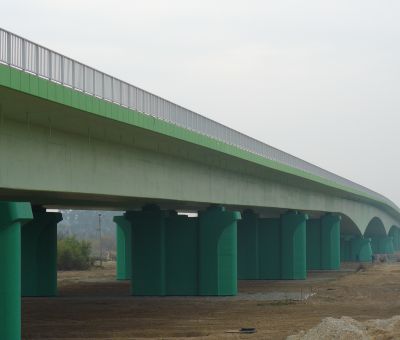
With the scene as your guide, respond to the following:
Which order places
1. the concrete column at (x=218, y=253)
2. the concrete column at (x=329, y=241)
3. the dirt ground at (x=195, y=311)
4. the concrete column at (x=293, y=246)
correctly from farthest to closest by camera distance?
the concrete column at (x=329, y=241) → the concrete column at (x=293, y=246) → the concrete column at (x=218, y=253) → the dirt ground at (x=195, y=311)

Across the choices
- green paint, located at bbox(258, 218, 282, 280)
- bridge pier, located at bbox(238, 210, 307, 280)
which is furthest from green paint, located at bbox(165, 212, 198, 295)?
green paint, located at bbox(258, 218, 282, 280)

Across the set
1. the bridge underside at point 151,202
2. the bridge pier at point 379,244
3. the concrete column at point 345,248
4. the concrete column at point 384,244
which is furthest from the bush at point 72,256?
the concrete column at point 384,244

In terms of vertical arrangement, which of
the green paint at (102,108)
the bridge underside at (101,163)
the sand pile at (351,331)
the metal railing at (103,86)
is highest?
the metal railing at (103,86)

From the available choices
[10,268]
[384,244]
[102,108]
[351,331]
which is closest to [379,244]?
[384,244]

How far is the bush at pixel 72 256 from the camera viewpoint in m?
95.0

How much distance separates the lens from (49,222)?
50250 mm

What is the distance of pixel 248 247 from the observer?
6981 cm

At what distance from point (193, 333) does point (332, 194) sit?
53.6 meters

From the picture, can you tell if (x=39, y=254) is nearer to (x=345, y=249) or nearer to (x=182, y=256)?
(x=182, y=256)

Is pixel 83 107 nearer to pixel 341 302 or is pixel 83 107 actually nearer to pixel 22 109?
pixel 22 109

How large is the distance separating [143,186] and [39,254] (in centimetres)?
1615

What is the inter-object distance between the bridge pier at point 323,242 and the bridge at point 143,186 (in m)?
0.14

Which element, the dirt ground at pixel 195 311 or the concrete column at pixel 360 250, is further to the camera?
the concrete column at pixel 360 250

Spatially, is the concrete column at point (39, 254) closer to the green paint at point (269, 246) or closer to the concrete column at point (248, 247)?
the concrete column at point (248, 247)
